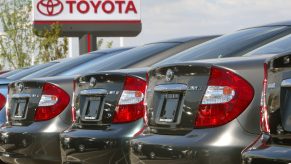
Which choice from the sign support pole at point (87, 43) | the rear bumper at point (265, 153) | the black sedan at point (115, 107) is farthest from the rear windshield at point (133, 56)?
the sign support pole at point (87, 43)

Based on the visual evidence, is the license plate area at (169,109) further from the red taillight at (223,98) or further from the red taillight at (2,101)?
the red taillight at (2,101)

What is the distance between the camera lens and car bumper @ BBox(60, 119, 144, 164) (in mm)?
6516

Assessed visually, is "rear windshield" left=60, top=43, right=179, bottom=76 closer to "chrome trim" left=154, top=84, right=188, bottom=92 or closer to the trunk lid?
the trunk lid

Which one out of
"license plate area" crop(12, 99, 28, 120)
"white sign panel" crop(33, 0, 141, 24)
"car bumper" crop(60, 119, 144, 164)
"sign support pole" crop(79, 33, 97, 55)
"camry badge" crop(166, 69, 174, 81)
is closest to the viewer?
"camry badge" crop(166, 69, 174, 81)

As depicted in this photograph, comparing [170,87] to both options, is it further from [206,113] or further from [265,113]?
[265,113]

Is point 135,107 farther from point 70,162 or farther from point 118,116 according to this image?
point 70,162

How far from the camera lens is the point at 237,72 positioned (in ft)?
17.6

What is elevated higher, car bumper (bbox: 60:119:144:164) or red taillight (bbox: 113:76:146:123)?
red taillight (bbox: 113:76:146:123)

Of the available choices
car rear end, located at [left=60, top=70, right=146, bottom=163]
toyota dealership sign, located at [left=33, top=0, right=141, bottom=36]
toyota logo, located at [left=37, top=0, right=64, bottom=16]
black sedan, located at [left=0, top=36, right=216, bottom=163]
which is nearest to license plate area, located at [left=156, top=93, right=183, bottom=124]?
car rear end, located at [left=60, top=70, right=146, bottom=163]

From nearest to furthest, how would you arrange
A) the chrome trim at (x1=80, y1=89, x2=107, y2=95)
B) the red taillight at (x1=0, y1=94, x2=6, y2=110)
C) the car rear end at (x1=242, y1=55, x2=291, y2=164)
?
1. the car rear end at (x1=242, y1=55, x2=291, y2=164)
2. the chrome trim at (x1=80, y1=89, x2=107, y2=95)
3. the red taillight at (x1=0, y1=94, x2=6, y2=110)

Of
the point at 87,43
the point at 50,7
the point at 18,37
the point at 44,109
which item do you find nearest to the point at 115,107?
the point at 44,109

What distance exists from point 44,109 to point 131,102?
1.74m

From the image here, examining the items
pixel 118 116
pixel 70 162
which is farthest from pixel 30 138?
pixel 118 116

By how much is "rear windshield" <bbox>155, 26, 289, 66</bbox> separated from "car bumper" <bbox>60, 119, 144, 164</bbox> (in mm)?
619
